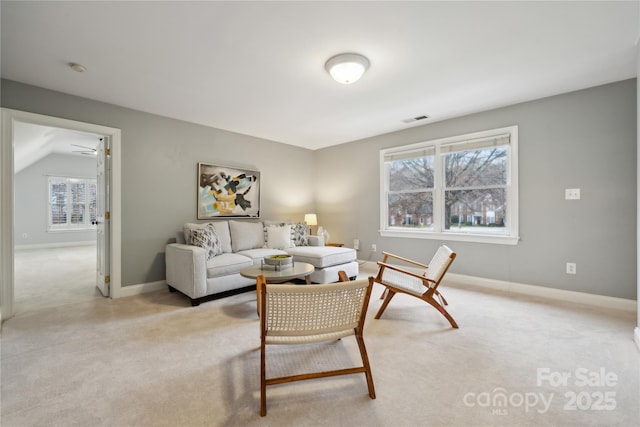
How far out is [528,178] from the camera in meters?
3.51

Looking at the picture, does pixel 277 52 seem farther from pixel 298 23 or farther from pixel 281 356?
pixel 281 356

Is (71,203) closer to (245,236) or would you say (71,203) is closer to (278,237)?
(245,236)

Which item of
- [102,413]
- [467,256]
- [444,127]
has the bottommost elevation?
[102,413]

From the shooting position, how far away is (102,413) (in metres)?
1.49

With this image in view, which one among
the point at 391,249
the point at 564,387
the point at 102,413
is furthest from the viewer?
the point at 391,249

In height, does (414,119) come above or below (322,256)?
above

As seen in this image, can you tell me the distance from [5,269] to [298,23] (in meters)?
3.63

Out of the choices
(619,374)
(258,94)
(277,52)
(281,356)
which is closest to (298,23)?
(277,52)

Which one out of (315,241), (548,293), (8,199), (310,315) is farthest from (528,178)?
(8,199)

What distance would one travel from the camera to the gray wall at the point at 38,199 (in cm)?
712

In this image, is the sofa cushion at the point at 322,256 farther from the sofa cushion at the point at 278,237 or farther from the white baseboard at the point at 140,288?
the white baseboard at the point at 140,288

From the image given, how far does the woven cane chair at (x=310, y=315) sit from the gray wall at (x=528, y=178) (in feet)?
9.89

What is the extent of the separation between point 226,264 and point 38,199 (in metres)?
7.60

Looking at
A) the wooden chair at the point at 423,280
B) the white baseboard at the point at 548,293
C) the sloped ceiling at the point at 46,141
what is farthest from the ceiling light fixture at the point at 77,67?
the white baseboard at the point at 548,293
